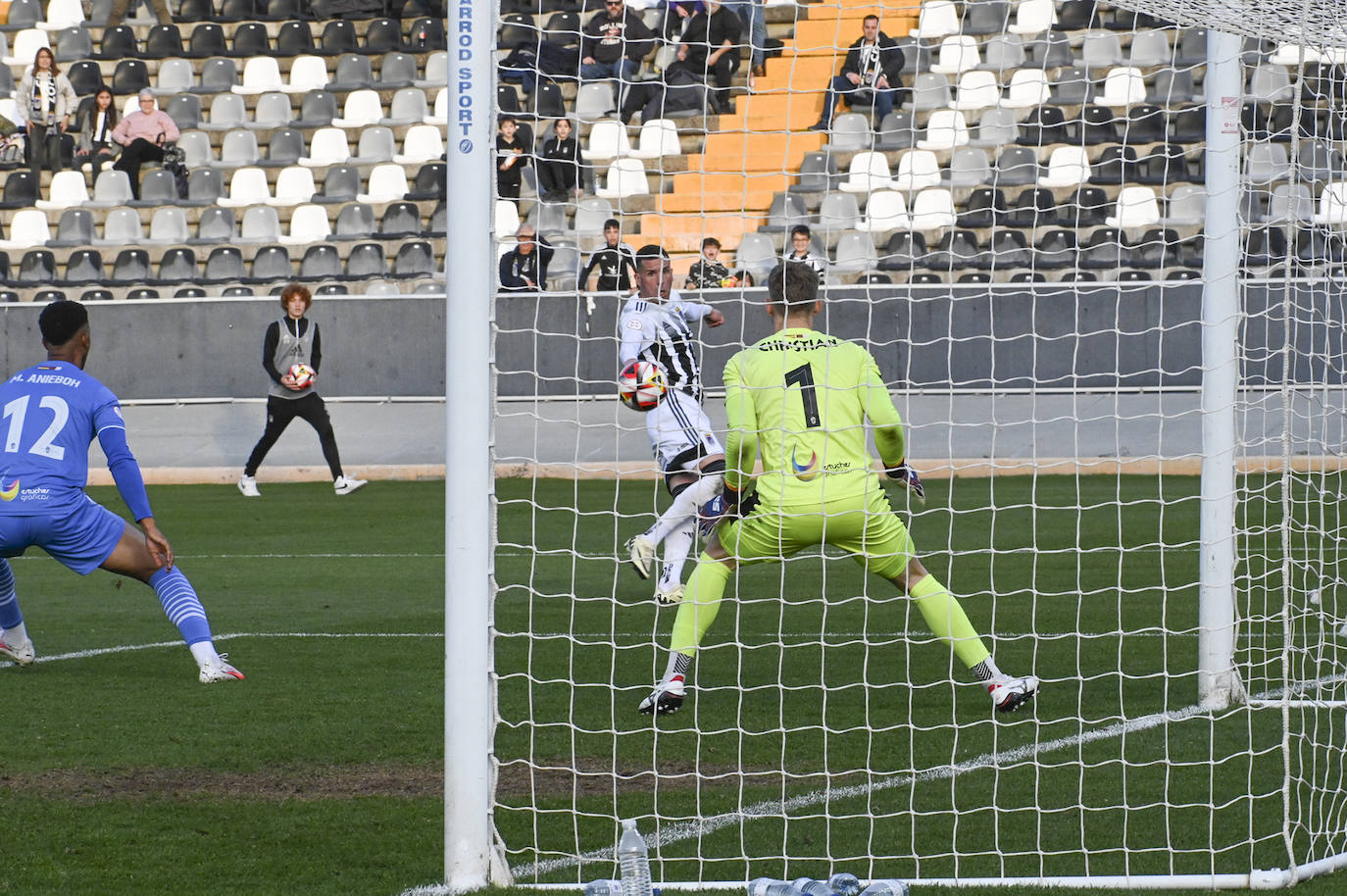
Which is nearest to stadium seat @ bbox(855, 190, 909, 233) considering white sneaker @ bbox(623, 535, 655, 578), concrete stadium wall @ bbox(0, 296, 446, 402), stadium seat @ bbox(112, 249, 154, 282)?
concrete stadium wall @ bbox(0, 296, 446, 402)

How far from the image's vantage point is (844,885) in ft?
13.2

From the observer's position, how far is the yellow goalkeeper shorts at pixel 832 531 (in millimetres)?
6242

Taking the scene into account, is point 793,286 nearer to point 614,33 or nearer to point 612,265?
point 612,265

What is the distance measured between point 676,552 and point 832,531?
306 cm

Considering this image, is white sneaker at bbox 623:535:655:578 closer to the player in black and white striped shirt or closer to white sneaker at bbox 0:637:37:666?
the player in black and white striped shirt

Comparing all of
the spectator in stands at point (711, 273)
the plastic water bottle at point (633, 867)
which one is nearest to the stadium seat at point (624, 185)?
the spectator in stands at point (711, 273)

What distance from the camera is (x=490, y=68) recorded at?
4461mm

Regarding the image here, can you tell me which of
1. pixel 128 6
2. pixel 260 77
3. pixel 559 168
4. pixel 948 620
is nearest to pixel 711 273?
pixel 559 168

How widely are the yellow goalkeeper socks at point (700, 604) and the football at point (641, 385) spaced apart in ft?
9.19

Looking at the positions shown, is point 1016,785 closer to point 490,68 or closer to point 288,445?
point 490,68

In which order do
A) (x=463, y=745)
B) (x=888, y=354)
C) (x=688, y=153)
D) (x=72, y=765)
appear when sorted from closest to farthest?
1. (x=463, y=745)
2. (x=72, y=765)
3. (x=888, y=354)
4. (x=688, y=153)

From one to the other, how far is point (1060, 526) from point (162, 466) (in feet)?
33.8

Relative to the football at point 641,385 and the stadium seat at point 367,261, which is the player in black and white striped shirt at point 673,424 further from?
the stadium seat at point 367,261

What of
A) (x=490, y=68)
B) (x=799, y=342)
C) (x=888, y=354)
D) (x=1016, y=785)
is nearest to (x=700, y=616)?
(x=799, y=342)
